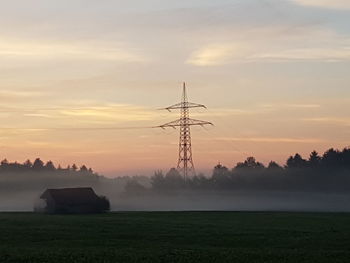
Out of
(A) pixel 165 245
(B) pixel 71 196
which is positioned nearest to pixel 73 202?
(B) pixel 71 196

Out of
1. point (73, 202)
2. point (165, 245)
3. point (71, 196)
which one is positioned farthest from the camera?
point (71, 196)

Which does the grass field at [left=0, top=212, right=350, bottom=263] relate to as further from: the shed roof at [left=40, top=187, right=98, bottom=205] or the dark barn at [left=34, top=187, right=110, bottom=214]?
the shed roof at [left=40, top=187, right=98, bottom=205]

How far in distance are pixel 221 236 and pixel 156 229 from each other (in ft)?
38.9

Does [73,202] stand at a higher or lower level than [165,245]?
higher

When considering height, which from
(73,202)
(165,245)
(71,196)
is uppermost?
(71,196)

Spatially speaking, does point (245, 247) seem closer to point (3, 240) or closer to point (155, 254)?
point (155, 254)

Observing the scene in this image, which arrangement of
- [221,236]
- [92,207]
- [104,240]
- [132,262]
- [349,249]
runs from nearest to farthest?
[132,262]
[349,249]
[104,240]
[221,236]
[92,207]

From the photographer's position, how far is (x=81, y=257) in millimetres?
44562

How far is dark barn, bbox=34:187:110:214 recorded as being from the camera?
144m

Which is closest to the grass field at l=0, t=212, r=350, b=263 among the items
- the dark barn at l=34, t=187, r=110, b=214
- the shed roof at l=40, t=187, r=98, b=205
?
the dark barn at l=34, t=187, r=110, b=214

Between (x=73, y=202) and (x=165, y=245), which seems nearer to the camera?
(x=165, y=245)

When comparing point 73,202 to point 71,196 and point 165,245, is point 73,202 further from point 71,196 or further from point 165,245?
point 165,245

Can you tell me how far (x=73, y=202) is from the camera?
479ft

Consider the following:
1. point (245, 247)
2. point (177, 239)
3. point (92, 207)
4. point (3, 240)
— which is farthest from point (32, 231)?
point (92, 207)
